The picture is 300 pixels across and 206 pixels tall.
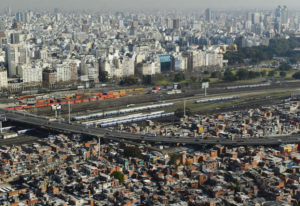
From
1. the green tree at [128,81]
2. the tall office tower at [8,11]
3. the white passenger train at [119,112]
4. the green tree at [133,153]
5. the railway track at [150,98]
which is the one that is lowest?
the green tree at [133,153]

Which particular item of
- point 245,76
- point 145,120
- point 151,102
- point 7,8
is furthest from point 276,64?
point 7,8

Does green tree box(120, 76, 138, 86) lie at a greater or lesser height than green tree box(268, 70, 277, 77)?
lesser

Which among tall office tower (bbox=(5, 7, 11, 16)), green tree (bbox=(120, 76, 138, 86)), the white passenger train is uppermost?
tall office tower (bbox=(5, 7, 11, 16))

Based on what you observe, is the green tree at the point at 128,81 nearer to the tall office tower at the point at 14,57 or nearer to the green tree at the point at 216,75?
the green tree at the point at 216,75

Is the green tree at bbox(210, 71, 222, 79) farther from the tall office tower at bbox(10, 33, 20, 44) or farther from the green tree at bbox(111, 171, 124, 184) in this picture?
the green tree at bbox(111, 171, 124, 184)

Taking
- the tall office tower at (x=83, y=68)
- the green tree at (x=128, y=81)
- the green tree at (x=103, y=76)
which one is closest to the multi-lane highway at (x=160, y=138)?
the green tree at (x=128, y=81)

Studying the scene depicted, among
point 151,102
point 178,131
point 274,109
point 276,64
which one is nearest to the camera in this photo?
point 178,131

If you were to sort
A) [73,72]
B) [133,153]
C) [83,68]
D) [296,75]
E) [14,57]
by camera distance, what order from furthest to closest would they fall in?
[296,75] → [14,57] → [83,68] → [73,72] → [133,153]

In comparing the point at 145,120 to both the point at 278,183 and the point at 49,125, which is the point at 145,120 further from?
the point at 278,183

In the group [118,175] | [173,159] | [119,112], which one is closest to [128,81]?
[119,112]

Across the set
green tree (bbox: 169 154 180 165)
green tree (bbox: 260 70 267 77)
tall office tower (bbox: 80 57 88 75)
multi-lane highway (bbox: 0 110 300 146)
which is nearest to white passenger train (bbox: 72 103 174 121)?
multi-lane highway (bbox: 0 110 300 146)

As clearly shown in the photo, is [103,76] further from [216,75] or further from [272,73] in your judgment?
[272,73]
